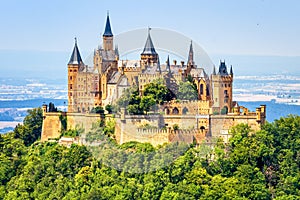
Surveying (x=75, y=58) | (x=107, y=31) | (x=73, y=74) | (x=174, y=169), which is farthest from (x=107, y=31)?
(x=174, y=169)

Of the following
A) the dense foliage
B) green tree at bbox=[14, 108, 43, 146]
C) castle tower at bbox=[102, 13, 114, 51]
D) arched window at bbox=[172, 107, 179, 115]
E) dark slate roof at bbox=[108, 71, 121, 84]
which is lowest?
green tree at bbox=[14, 108, 43, 146]

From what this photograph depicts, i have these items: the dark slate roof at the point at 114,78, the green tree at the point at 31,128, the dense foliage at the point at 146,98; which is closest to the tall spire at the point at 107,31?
the dark slate roof at the point at 114,78

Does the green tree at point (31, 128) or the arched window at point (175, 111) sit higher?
the arched window at point (175, 111)

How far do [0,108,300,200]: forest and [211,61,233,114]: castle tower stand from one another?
3.23 metres

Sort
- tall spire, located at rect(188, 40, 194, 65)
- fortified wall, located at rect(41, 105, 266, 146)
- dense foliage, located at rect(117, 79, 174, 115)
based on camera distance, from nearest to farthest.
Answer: fortified wall, located at rect(41, 105, 266, 146)
dense foliage, located at rect(117, 79, 174, 115)
tall spire, located at rect(188, 40, 194, 65)

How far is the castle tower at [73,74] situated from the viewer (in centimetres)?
4706

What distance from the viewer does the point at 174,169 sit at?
131 ft

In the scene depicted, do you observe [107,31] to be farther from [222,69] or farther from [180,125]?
[180,125]

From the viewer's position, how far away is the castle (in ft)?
135

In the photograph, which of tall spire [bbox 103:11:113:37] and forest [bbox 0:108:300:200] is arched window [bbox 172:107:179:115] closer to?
forest [bbox 0:108:300:200]

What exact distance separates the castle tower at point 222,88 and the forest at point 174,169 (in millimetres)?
3229

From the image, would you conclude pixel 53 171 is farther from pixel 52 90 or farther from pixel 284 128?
pixel 52 90

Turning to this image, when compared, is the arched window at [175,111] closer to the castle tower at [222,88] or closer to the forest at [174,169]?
the castle tower at [222,88]

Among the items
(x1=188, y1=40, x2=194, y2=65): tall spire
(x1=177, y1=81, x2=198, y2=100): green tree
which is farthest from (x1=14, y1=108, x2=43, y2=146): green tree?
(x1=188, y1=40, x2=194, y2=65): tall spire
